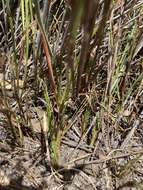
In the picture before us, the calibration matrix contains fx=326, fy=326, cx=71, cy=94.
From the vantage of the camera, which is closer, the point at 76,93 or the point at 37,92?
the point at 76,93

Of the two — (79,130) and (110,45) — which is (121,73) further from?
(79,130)

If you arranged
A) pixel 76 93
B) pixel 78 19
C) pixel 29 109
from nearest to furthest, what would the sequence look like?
pixel 78 19, pixel 76 93, pixel 29 109

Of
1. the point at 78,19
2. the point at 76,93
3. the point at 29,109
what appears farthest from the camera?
the point at 29,109

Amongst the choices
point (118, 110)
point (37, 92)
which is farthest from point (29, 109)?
point (118, 110)

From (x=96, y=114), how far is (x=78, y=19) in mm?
738

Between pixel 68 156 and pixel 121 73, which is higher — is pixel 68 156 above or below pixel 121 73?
below

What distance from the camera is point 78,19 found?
0.29 meters

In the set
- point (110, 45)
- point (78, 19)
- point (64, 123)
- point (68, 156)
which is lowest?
point (68, 156)

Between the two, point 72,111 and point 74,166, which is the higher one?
point 72,111

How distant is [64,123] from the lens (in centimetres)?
98

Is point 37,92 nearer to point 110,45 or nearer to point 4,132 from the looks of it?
point 4,132

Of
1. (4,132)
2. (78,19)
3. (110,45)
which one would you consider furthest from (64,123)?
(78,19)

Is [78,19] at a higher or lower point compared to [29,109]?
higher

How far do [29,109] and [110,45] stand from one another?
332 millimetres
